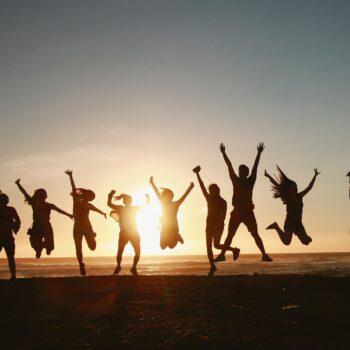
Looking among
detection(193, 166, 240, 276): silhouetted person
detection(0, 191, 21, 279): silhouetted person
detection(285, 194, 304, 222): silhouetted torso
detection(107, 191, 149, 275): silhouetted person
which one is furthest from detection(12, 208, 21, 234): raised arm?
detection(285, 194, 304, 222): silhouetted torso

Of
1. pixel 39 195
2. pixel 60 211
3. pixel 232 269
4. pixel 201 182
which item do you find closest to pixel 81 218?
pixel 60 211

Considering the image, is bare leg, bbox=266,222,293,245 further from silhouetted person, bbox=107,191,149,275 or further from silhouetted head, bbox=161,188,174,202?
silhouetted person, bbox=107,191,149,275

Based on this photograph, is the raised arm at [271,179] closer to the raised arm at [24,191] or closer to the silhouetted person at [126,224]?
the silhouetted person at [126,224]

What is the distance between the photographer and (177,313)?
26.6 feet

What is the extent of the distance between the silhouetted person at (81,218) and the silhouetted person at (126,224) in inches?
17.0

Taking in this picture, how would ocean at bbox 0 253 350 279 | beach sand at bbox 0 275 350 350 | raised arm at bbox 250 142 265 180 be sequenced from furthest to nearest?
ocean at bbox 0 253 350 279 → raised arm at bbox 250 142 265 180 → beach sand at bbox 0 275 350 350

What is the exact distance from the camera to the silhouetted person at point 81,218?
1402cm

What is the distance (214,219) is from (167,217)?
142 cm

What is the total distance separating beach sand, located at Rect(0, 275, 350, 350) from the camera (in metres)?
6.76

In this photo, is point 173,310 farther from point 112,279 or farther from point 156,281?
point 112,279

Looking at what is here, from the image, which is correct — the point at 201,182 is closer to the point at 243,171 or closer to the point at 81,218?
the point at 243,171

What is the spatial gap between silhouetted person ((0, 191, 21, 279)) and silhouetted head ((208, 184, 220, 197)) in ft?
17.3

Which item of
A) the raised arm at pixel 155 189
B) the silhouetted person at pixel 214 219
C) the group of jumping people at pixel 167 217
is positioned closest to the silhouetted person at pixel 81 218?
the group of jumping people at pixel 167 217

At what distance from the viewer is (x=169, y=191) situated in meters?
13.9
